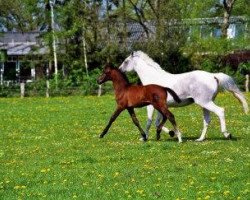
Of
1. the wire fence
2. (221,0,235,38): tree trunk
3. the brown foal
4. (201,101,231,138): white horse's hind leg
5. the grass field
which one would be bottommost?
the wire fence

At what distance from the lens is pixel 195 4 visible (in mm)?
66312

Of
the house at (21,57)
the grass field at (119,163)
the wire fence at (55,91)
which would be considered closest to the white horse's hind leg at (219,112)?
the grass field at (119,163)

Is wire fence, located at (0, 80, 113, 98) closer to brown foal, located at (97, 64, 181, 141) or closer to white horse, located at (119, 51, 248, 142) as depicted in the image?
brown foal, located at (97, 64, 181, 141)

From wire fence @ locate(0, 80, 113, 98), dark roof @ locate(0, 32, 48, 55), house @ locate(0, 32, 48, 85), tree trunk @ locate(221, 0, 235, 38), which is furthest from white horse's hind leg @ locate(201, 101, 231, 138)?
dark roof @ locate(0, 32, 48, 55)

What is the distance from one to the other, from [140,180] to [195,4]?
179 ft

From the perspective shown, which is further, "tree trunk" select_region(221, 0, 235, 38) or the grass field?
"tree trunk" select_region(221, 0, 235, 38)

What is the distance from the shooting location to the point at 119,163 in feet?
51.2

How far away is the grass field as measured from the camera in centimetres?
1205

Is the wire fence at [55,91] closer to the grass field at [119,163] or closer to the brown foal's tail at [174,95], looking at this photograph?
the grass field at [119,163]

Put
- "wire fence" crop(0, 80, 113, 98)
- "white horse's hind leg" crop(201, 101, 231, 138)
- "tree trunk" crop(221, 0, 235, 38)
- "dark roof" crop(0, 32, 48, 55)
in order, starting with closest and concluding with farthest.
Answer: "white horse's hind leg" crop(201, 101, 231, 138), "wire fence" crop(0, 80, 113, 98), "tree trunk" crop(221, 0, 235, 38), "dark roof" crop(0, 32, 48, 55)

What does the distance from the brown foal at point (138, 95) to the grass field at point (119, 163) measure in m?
0.79

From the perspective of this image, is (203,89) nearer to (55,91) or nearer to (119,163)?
(119,163)

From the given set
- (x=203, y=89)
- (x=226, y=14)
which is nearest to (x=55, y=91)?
(x=226, y=14)

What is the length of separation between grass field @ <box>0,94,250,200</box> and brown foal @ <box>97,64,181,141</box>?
2.60ft
